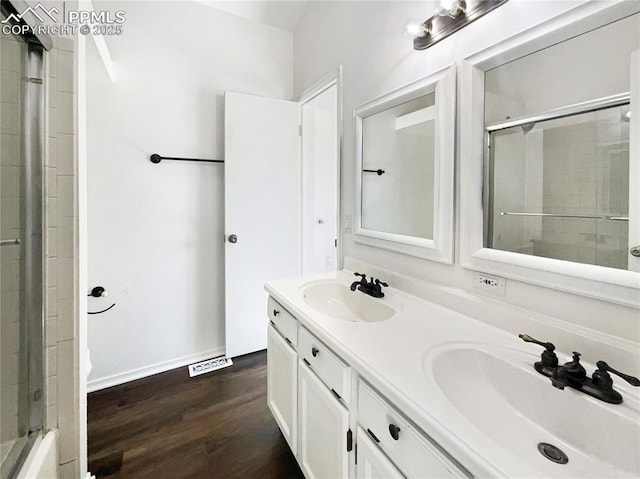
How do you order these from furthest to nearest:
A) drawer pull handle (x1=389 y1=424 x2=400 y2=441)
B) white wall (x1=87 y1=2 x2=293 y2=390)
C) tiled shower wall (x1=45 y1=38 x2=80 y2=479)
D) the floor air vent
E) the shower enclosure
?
the floor air vent
white wall (x1=87 y1=2 x2=293 y2=390)
tiled shower wall (x1=45 y1=38 x2=80 y2=479)
the shower enclosure
drawer pull handle (x1=389 y1=424 x2=400 y2=441)

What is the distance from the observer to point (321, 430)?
1078mm

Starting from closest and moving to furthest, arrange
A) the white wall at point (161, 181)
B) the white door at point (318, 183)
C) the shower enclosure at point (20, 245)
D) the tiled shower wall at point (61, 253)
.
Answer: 1. the shower enclosure at point (20, 245)
2. the tiled shower wall at point (61, 253)
3. the white wall at point (161, 181)
4. the white door at point (318, 183)

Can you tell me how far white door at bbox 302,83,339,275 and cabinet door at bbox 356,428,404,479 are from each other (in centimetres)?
184

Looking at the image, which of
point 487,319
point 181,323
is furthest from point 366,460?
point 181,323

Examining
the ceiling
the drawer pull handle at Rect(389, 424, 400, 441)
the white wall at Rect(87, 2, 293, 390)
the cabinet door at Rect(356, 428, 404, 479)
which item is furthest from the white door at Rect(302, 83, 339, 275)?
the drawer pull handle at Rect(389, 424, 400, 441)

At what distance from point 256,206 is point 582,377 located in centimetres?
211

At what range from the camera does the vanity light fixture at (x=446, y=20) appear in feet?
3.51

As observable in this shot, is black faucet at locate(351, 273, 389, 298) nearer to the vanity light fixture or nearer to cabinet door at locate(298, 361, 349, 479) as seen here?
cabinet door at locate(298, 361, 349, 479)

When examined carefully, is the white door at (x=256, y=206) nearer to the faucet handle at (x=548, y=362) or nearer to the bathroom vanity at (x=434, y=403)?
the bathroom vanity at (x=434, y=403)

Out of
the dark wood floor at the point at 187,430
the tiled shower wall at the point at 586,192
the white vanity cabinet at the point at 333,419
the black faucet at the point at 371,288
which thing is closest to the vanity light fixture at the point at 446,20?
Result: the tiled shower wall at the point at 586,192

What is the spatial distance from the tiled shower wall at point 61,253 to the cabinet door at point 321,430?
0.90 m

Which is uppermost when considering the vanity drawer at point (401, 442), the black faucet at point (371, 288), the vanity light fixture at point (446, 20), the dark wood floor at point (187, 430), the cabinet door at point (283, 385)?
the vanity light fixture at point (446, 20)

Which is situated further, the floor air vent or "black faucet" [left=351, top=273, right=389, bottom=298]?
the floor air vent

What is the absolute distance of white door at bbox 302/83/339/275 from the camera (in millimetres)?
2619
